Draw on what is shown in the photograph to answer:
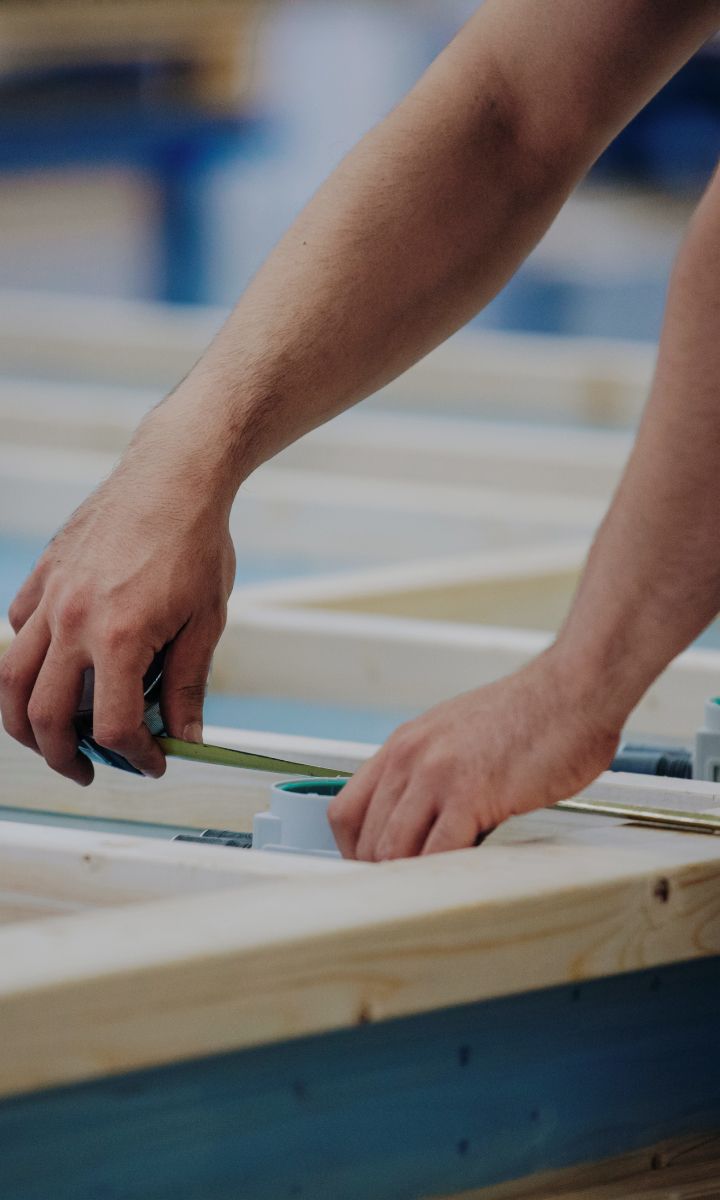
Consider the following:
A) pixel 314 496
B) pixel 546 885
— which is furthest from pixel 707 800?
pixel 314 496

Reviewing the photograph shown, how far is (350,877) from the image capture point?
0.96 metres

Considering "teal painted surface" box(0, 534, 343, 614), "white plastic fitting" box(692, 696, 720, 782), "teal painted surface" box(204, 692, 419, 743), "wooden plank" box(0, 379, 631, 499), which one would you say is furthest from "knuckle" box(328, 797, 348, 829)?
"wooden plank" box(0, 379, 631, 499)

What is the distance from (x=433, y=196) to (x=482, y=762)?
0.51 metres

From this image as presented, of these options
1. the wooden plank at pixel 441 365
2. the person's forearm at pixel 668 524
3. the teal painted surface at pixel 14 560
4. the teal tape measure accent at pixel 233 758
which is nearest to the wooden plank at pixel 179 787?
the teal tape measure accent at pixel 233 758

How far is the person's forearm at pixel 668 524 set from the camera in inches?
39.6

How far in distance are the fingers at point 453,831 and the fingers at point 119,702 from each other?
226 millimetres

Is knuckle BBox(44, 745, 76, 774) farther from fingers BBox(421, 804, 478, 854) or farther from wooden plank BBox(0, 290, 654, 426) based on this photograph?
wooden plank BBox(0, 290, 654, 426)

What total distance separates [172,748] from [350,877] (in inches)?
10.9

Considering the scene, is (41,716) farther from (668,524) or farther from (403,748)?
(668,524)

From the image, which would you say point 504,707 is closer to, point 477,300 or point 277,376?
point 277,376

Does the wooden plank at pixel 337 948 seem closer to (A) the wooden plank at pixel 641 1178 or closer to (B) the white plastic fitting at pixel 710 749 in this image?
(A) the wooden plank at pixel 641 1178

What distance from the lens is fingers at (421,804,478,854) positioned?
1.04m

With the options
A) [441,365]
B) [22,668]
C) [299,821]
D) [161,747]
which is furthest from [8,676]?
[441,365]

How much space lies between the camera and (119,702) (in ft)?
3.74
